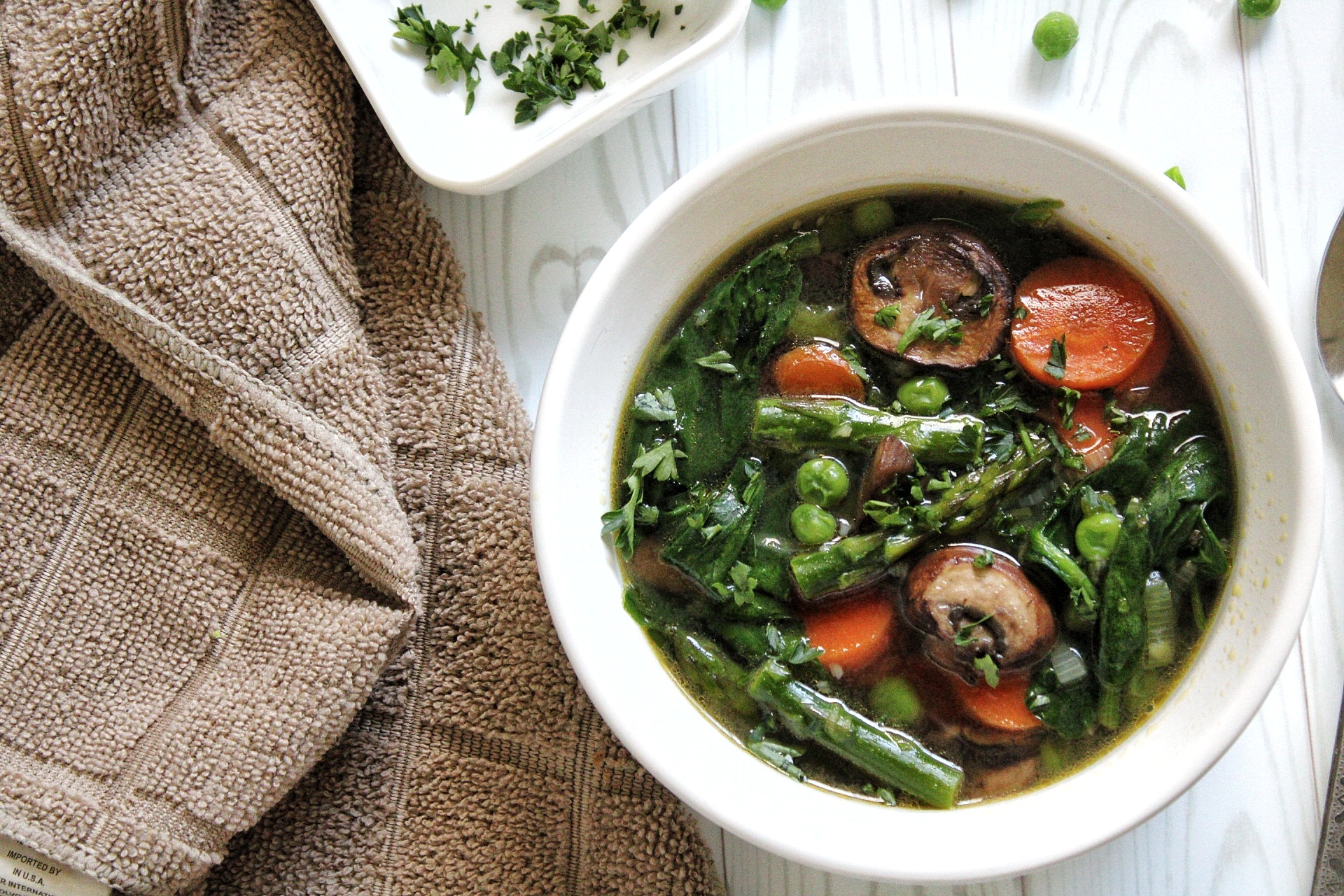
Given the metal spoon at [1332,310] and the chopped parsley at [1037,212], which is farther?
the metal spoon at [1332,310]

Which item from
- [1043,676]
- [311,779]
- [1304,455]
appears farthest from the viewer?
[311,779]

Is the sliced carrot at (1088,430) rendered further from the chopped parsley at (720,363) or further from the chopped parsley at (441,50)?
the chopped parsley at (441,50)

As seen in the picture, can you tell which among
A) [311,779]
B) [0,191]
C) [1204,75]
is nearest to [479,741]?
[311,779]

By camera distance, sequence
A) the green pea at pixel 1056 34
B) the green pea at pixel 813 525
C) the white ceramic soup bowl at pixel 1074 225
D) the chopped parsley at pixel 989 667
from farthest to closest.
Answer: the green pea at pixel 1056 34
the green pea at pixel 813 525
the chopped parsley at pixel 989 667
the white ceramic soup bowl at pixel 1074 225

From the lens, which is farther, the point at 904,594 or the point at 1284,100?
the point at 1284,100

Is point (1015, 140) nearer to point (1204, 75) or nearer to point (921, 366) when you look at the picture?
point (921, 366)

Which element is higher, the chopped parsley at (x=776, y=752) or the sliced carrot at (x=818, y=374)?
the sliced carrot at (x=818, y=374)

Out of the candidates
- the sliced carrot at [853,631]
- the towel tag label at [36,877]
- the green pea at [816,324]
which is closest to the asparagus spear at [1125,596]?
the sliced carrot at [853,631]

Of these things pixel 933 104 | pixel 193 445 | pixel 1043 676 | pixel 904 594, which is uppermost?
pixel 933 104
